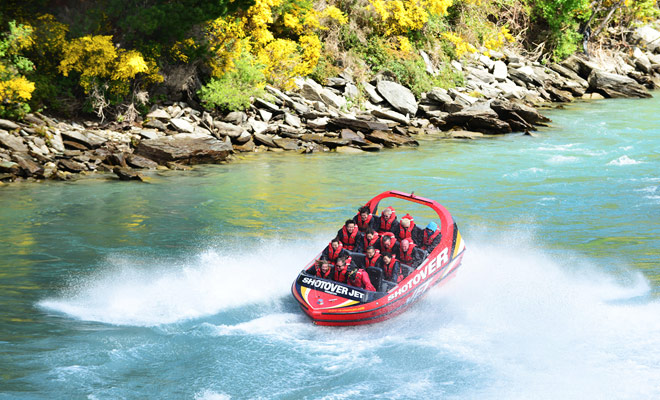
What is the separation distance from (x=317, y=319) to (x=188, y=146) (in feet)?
46.0

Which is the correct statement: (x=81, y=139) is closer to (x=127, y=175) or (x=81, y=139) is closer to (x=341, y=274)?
(x=127, y=175)

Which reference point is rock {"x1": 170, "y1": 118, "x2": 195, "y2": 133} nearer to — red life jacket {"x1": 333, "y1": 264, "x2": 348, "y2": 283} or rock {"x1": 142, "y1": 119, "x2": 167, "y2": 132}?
rock {"x1": 142, "y1": 119, "x2": 167, "y2": 132}

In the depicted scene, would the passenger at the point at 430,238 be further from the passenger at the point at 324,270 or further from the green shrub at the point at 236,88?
the green shrub at the point at 236,88

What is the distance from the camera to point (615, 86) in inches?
1585

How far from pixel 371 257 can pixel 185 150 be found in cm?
1308

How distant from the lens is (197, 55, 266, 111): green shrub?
2734cm

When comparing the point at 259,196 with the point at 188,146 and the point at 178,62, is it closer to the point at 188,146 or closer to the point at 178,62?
the point at 188,146

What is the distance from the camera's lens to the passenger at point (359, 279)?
468 inches

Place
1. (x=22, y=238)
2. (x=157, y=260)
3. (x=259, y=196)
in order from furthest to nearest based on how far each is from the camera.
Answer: (x=259, y=196) < (x=22, y=238) < (x=157, y=260)

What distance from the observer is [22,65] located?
23.3m

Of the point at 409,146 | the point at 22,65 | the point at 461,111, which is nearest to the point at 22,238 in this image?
the point at 22,65

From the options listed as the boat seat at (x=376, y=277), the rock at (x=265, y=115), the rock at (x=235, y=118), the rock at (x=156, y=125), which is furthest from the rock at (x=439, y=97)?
the boat seat at (x=376, y=277)

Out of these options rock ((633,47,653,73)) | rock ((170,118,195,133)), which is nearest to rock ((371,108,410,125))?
rock ((170,118,195,133))

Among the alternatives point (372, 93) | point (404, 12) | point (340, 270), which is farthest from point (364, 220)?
point (404, 12)
